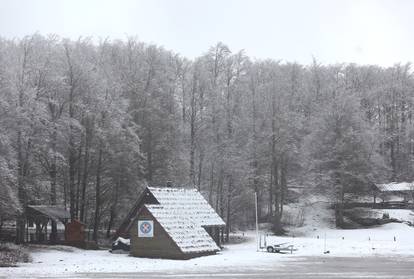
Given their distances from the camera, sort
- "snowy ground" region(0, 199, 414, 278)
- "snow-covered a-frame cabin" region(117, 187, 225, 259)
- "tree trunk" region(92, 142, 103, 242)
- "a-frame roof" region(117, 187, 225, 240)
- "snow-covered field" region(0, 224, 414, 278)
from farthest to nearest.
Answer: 1. "tree trunk" region(92, 142, 103, 242)
2. "a-frame roof" region(117, 187, 225, 240)
3. "snow-covered a-frame cabin" region(117, 187, 225, 259)
4. "snow-covered field" region(0, 224, 414, 278)
5. "snowy ground" region(0, 199, 414, 278)

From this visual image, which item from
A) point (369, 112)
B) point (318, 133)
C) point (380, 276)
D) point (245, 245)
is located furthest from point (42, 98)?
point (369, 112)

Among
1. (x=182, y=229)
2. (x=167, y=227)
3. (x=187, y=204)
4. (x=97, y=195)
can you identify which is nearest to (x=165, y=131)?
(x=97, y=195)

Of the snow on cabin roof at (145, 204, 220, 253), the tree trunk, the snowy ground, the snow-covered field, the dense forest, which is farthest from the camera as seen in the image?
the tree trunk

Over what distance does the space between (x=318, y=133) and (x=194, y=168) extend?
1463 centimetres

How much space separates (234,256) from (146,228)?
598 cm

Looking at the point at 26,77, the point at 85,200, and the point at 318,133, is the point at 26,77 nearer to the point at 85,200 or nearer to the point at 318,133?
the point at 85,200

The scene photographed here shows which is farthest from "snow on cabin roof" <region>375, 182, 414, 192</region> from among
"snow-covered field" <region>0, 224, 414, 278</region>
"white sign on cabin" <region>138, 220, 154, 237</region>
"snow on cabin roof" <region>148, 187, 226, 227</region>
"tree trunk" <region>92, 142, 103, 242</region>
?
"white sign on cabin" <region>138, 220, 154, 237</region>

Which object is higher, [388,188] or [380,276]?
[388,188]

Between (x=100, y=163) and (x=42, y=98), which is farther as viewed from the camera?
(x=100, y=163)

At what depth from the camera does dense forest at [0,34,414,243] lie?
41.4 meters

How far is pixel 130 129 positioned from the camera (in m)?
46.3

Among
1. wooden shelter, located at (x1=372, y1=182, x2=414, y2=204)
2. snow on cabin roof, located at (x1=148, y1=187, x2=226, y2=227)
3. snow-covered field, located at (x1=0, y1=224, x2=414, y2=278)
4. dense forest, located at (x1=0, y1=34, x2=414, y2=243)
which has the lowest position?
snow-covered field, located at (x1=0, y1=224, x2=414, y2=278)

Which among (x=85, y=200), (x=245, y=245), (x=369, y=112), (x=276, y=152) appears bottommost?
(x=245, y=245)

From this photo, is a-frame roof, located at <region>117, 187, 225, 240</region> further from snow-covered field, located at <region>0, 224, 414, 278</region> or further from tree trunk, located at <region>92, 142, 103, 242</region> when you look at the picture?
tree trunk, located at <region>92, 142, 103, 242</region>
